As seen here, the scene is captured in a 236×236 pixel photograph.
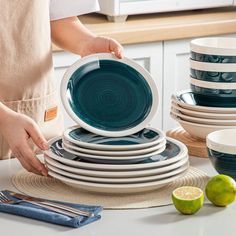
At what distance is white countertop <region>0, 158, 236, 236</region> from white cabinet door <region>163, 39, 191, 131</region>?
162 centimetres

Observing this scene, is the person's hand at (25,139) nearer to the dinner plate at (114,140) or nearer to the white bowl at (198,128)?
the dinner plate at (114,140)

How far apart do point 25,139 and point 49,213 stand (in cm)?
26

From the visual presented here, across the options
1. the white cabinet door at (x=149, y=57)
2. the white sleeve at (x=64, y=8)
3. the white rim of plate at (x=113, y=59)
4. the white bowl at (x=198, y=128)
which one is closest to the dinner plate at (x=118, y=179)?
the white rim of plate at (x=113, y=59)

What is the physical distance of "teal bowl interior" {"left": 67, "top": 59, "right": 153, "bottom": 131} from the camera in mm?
1681

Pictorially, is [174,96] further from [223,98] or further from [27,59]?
[27,59]

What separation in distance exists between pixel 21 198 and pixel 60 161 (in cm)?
11

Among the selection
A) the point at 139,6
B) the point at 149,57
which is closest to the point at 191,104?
the point at 149,57

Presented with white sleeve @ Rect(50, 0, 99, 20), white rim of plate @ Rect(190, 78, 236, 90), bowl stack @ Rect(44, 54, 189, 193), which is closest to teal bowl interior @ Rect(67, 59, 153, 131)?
bowl stack @ Rect(44, 54, 189, 193)

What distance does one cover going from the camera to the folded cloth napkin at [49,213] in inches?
54.0

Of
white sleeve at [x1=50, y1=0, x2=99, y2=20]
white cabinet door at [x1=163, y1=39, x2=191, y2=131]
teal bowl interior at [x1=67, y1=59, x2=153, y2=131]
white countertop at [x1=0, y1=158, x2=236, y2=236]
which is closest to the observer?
white countertop at [x1=0, y1=158, x2=236, y2=236]

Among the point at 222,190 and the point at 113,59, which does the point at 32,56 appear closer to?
the point at 113,59

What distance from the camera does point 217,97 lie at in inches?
71.8

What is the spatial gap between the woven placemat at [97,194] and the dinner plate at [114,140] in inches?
3.6

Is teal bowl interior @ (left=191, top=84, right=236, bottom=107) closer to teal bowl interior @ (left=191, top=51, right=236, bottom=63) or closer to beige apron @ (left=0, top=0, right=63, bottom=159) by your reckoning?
teal bowl interior @ (left=191, top=51, right=236, bottom=63)
